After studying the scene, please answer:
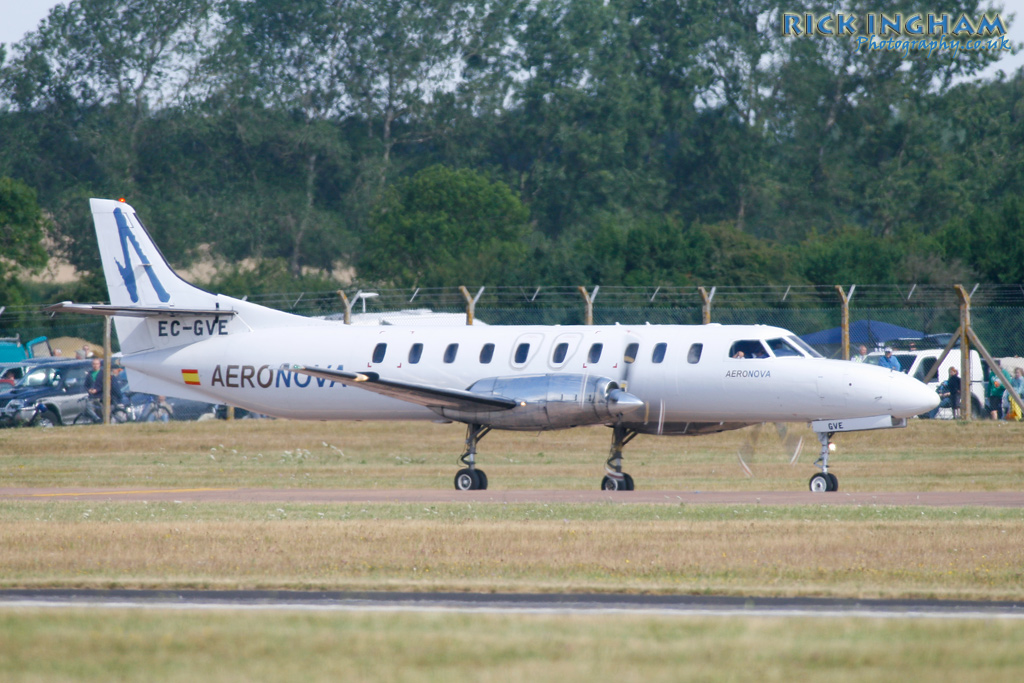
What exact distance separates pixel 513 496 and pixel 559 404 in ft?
7.24

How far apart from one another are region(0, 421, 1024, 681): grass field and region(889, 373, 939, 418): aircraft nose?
1.80 meters

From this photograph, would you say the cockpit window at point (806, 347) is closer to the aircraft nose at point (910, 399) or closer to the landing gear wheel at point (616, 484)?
the aircraft nose at point (910, 399)

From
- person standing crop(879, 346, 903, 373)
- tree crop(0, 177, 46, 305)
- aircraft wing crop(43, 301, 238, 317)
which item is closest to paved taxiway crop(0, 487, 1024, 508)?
aircraft wing crop(43, 301, 238, 317)

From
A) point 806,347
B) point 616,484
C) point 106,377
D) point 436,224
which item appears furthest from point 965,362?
point 436,224

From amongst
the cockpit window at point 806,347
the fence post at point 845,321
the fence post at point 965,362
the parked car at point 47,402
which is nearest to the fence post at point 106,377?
the parked car at point 47,402

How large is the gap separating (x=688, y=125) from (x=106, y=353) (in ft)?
211

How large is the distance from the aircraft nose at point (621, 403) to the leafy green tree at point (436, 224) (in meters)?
48.9

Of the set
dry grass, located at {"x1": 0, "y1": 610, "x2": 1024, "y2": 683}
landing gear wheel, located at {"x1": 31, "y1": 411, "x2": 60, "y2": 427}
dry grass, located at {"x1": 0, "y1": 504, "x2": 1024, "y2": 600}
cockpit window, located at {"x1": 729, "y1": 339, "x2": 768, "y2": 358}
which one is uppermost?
cockpit window, located at {"x1": 729, "y1": 339, "x2": 768, "y2": 358}

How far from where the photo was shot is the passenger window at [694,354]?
75.6 ft

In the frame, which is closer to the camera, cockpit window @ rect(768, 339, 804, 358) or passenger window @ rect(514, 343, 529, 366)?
cockpit window @ rect(768, 339, 804, 358)

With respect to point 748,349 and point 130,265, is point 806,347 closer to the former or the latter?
point 748,349

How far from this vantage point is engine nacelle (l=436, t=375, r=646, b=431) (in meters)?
22.3

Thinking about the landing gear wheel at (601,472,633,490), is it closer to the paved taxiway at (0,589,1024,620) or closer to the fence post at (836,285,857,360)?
the fence post at (836,285,857,360)

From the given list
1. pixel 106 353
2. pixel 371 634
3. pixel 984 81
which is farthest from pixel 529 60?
pixel 371 634
